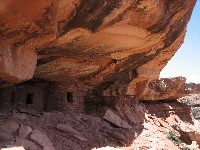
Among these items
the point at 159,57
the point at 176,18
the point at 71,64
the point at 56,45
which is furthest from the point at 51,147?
the point at 159,57

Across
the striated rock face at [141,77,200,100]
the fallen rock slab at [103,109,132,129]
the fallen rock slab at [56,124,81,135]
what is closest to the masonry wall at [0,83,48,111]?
the fallen rock slab at [56,124,81,135]

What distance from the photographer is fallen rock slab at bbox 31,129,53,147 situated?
5.23 metres

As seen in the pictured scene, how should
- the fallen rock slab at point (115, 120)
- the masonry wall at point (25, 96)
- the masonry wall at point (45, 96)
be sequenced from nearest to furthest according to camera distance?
the masonry wall at point (25, 96), the masonry wall at point (45, 96), the fallen rock slab at point (115, 120)

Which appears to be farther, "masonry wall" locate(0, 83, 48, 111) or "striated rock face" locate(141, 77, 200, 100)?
"striated rock face" locate(141, 77, 200, 100)

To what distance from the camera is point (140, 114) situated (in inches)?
404

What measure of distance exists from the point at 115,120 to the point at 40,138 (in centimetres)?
368

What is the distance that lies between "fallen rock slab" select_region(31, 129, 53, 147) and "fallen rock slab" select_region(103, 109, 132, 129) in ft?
10.7

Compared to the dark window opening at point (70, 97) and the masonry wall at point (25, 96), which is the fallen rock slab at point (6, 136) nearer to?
the masonry wall at point (25, 96)

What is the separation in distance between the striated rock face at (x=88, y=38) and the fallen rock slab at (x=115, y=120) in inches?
45.5

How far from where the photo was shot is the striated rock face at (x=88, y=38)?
14.3ft

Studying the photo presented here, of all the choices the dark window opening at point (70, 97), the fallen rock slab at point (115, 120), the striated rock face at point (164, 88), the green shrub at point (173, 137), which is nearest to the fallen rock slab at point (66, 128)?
the fallen rock slab at point (115, 120)

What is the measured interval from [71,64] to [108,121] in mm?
2376

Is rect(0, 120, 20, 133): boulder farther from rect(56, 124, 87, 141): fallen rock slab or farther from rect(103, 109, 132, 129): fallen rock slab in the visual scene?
rect(103, 109, 132, 129): fallen rock slab

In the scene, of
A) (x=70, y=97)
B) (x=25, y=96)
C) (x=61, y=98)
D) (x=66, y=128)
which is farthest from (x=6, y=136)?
(x=70, y=97)
